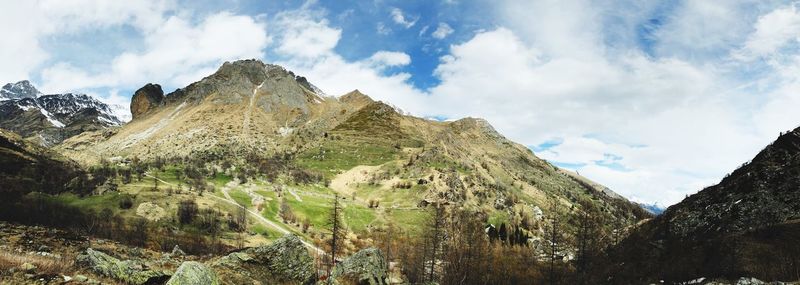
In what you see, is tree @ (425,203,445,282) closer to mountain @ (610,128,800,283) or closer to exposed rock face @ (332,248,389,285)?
mountain @ (610,128,800,283)

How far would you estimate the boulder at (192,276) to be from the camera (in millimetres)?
17516

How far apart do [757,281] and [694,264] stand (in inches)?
600

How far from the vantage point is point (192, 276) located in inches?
709

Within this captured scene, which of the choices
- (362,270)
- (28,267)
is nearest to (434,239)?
(362,270)

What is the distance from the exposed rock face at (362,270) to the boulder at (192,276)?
13.5 m

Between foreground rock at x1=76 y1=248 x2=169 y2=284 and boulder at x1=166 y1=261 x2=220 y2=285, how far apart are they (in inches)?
103

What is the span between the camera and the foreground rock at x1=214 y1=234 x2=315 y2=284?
2675 centimetres

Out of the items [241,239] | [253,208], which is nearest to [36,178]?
[253,208]

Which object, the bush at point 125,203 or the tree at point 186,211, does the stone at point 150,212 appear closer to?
the bush at point 125,203

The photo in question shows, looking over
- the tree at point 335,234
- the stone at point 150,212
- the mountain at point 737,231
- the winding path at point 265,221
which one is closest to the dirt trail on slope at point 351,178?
the tree at point 335,234

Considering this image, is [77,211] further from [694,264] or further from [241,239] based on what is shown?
[694,264]

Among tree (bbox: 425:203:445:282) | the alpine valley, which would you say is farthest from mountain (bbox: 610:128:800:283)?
tree (bbox: 425:203:445:282)

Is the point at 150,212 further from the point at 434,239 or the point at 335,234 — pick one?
the point at 434,239

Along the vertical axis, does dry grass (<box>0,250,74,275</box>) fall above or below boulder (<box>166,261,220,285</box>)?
above
